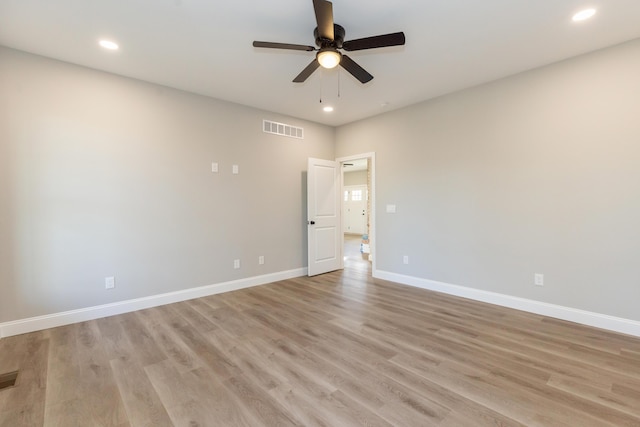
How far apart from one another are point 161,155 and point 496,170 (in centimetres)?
436

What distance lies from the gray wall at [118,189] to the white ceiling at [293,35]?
14.7 inches

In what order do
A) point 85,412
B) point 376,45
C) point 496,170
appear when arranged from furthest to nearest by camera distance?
1. point 496,170
2. point 376,45
3. point 85,412

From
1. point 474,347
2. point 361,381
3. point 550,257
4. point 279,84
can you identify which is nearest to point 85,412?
point 361,381

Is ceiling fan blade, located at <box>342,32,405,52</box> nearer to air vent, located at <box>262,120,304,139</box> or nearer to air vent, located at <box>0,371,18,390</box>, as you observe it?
air vent, located at <box>262,120,304,139</box>

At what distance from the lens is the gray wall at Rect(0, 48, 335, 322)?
290cm

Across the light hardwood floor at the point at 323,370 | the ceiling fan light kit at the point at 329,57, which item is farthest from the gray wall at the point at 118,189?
the ceiling fan light kit at the point at 329,57

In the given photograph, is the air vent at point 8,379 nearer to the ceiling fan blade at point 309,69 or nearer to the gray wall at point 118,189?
the gray wall at point 118,189

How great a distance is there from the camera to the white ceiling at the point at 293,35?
7.53 ft

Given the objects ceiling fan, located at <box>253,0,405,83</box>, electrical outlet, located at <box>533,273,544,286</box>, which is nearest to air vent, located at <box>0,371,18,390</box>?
ceiling fan, located at <box>253,0,405,83</box>

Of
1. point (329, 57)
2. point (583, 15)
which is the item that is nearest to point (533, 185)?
point (583, 15)

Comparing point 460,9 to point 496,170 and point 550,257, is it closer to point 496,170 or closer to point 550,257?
point 496,170

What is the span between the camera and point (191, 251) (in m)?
3.99

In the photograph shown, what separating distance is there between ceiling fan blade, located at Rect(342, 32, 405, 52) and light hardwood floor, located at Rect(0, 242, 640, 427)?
2525 millimetres

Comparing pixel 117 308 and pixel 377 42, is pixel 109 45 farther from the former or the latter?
pixel 117 308
